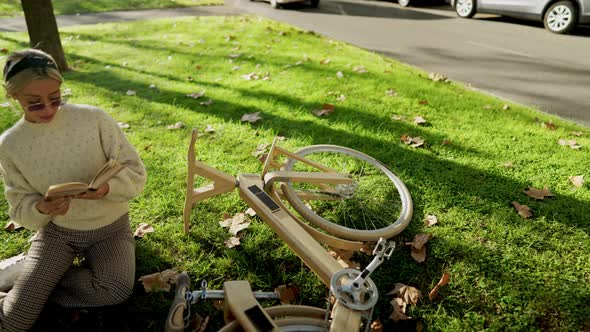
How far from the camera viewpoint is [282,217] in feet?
7.09

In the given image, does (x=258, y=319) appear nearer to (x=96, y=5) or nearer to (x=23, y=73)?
(x=23, y=73)

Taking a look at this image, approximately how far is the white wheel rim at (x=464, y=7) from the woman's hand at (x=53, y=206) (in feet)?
37.3

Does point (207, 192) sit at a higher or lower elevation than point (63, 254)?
higher

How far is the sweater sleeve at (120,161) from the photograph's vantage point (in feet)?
6.88

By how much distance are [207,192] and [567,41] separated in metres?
8.65

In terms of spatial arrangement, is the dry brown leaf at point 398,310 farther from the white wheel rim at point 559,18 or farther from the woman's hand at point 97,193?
the white wheel rim at point 559,18

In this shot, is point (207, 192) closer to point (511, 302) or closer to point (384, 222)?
point (384, 222)

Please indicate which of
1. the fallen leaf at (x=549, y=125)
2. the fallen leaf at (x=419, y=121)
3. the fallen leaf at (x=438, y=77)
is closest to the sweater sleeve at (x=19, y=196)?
the fallen leaf at (x=419, y=121)

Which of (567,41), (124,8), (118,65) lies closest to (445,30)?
(567,41)

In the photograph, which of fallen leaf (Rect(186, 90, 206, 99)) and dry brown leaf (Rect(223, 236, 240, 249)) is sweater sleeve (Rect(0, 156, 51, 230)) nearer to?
dry brown leaf (Rect(223, 236, 240, 249))

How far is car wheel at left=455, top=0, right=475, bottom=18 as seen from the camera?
34.1 feet

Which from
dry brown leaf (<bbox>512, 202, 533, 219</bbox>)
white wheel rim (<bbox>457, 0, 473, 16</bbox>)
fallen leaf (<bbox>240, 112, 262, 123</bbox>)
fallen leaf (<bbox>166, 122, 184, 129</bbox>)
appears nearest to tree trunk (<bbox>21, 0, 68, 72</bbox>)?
fallen leaf (<bbox>166, 122, 184, 129</bbox>)

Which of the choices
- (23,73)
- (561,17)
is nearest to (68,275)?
(23,73)

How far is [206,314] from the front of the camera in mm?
2213
